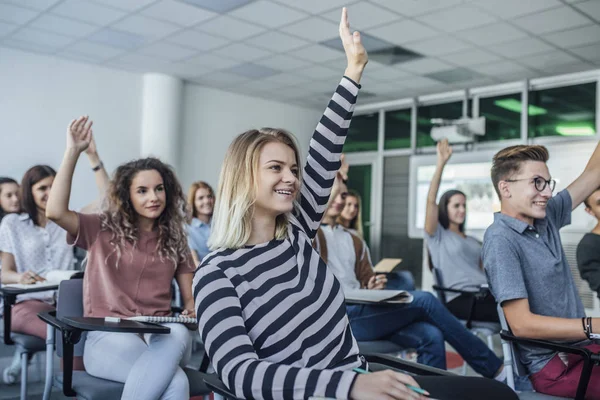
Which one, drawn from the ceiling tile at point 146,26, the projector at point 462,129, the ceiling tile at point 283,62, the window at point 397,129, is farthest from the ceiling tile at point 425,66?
the ceiling tile at point 146,26

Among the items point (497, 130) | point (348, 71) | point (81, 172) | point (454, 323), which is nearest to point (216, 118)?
point (81, 172)

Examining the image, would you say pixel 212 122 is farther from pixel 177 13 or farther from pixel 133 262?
pixel 133 262

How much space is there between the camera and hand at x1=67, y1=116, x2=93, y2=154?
7.13 ft

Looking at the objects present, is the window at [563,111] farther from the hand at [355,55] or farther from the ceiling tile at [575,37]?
the hand at [355,55]

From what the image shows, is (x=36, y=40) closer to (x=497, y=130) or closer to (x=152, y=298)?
(x=152, y=298)

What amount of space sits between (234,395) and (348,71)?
0.90 metres

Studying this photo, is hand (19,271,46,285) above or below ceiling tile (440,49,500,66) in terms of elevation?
below

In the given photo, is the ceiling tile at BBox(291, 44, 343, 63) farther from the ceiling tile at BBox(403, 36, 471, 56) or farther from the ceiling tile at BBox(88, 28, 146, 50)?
the ceiling tile at BBox(88, 28, 146, 50)

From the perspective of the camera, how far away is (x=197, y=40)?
556 cm

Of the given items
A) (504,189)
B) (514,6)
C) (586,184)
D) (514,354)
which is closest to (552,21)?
(514,6)

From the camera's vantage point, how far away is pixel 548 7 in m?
4.44

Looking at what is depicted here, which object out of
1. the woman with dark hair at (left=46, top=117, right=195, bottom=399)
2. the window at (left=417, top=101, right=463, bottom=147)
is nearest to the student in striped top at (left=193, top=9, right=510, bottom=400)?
the woman with dark hair at (left=46, top=117, right=195, bottom=399)

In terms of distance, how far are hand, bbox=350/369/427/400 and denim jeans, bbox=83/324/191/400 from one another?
95 cm

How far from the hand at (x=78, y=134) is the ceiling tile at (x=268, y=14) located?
2715 millimetres
